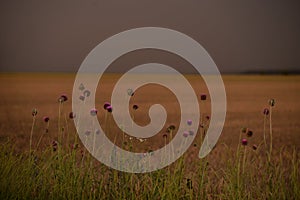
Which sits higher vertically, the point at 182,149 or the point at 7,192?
the point at 182,149

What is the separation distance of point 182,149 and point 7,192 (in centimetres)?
105

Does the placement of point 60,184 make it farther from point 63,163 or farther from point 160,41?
point 160,41

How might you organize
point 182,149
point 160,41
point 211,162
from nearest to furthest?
point 182,149 → point 160,41 → point 211,162

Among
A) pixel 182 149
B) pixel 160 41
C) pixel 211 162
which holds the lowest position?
pixel 211 162

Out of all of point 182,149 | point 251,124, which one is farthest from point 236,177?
point 251,124

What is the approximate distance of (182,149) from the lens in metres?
3.01

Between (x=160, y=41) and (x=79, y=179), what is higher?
(x=160, y=41)

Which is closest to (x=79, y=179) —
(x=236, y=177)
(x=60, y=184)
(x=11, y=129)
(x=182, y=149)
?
(x=60, y=184)

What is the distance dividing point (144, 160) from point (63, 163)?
470 millimetres

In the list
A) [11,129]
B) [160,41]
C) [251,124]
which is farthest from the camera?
[251,124]

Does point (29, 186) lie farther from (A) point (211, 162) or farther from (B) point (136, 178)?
(A) point (211, 162)

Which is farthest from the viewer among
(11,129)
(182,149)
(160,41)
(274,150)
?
(11,129)

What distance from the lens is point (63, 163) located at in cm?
314

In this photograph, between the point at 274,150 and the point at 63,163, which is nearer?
the point at 63,163
